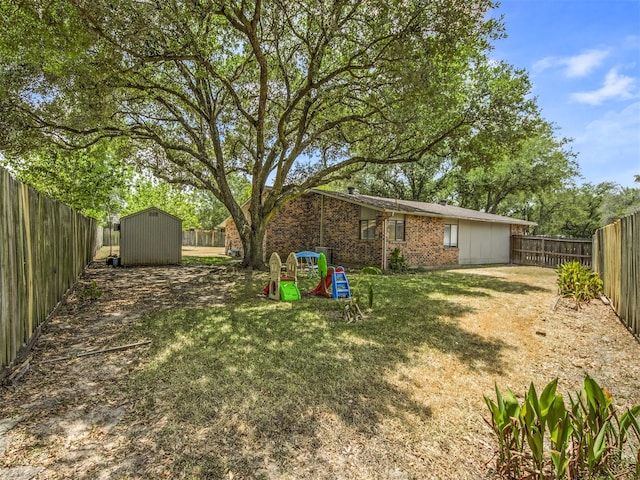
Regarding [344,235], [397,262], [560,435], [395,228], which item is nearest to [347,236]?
[344,235]

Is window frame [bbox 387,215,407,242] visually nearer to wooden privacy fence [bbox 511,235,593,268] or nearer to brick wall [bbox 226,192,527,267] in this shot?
brick wall [bbox 226,192,527,267]

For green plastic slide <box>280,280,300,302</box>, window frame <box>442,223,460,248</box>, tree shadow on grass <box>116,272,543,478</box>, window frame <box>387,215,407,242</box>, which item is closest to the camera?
tree shadow on grass <box>116,272,543,478</box>

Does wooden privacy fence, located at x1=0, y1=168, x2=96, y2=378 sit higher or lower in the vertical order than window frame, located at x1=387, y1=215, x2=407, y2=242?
lower

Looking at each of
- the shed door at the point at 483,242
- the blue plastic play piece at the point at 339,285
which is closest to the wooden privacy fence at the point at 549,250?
the shed door at the point at 483,242

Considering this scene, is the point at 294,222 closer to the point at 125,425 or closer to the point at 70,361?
the point at 70,361

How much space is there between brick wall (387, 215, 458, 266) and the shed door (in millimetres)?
1154

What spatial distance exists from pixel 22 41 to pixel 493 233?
2086 cm

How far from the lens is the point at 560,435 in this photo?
2119 millimetres

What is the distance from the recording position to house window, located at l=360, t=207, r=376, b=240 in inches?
592

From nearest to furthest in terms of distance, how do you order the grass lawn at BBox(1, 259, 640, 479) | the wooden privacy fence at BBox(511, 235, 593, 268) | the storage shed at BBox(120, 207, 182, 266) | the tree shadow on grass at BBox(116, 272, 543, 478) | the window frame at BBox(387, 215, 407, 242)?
the grass lawn at BBox(1, 259, 640, 479), the tree shadow on grass at BBox(116, 272, 543, 478), the storage shed at BBox(120, 207, 182, 266), the window frame at BBox(387, 215, 407, 242), the wooden privacy fence at BBox(511, 235, 593, 268)

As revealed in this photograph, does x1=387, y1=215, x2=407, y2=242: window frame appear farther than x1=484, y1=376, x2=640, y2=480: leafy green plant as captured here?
Yes

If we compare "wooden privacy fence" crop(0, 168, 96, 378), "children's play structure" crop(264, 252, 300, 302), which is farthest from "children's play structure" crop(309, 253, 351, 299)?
"wooden privacy fence" crop(0, 168, 96, 378)

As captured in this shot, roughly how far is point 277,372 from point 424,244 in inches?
526

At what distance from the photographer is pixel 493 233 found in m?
19.7
